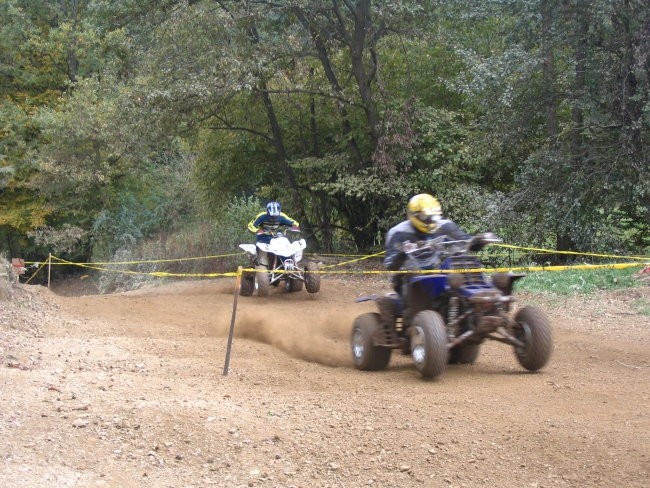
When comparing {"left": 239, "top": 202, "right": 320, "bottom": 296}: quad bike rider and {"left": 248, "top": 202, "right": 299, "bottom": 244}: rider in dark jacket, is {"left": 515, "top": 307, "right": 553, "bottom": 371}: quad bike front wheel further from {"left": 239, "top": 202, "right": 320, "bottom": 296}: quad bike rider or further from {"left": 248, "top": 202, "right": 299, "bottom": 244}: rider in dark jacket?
{"left": 248, "top": 202, "right": 299, "bottom": 244}: rider in dark jacket

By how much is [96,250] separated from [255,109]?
10860 millimetres

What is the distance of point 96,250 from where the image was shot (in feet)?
105

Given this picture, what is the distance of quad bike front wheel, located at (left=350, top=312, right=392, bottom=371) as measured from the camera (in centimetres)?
906

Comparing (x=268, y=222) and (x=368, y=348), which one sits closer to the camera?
(x=368, y=348)

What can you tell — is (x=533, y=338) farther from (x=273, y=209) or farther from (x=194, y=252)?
(x=194, y=252)

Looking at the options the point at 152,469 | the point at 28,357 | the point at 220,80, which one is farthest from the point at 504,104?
the point at 152,469

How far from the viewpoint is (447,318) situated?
870cm

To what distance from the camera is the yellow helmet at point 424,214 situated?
917cm

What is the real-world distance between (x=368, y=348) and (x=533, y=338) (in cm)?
190

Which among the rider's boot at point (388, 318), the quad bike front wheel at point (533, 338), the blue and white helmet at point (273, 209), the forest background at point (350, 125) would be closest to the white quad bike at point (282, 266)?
the blue and white helmet at point (273, 209)

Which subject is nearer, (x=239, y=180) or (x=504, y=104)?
(x=504, y=104)

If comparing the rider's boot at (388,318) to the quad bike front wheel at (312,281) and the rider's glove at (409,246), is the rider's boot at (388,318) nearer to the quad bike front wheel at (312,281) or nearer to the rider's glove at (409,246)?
the rider's glove at (409,246)

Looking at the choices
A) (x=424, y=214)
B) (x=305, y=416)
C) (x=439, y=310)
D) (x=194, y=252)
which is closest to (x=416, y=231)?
(x=424, y=214)

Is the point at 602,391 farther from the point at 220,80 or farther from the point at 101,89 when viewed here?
the point at 101,89
